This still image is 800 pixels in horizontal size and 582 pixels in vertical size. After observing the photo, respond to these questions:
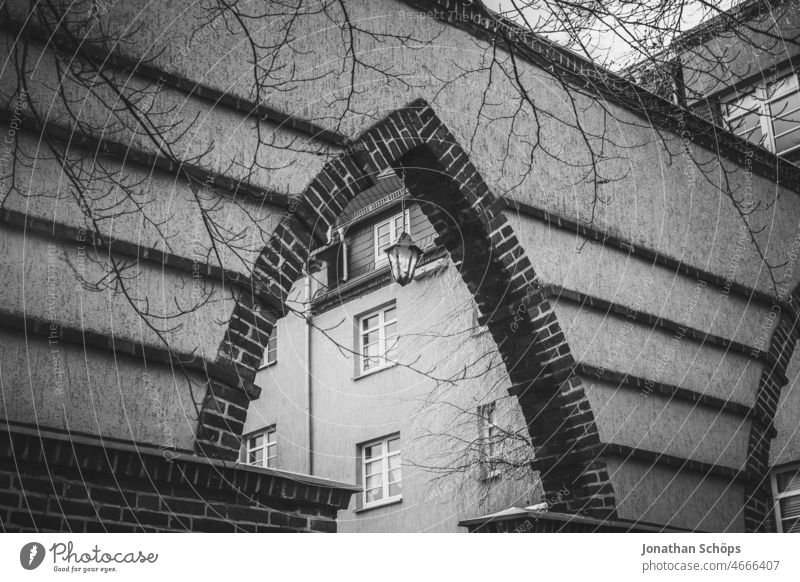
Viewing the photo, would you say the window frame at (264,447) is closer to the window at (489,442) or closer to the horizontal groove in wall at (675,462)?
the window at (489,442)

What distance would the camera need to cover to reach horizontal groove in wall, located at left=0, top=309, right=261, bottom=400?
476 centimetres

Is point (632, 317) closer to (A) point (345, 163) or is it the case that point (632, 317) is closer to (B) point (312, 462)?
(A) point (345, 163)

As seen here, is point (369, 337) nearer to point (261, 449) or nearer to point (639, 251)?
point (261, 449)

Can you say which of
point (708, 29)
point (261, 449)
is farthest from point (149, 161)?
point (261, 449)

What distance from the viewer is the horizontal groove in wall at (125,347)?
4.76 metres

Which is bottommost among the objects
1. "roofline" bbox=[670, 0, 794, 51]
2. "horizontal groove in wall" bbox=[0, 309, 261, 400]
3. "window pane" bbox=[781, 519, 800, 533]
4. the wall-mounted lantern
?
"window pane" bbox=[781, 519, 800, 533]

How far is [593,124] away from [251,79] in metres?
3.38

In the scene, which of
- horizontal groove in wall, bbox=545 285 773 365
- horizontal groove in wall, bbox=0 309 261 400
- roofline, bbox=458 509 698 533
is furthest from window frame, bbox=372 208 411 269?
horizontal groove in wall, bbox=0 309 261 400

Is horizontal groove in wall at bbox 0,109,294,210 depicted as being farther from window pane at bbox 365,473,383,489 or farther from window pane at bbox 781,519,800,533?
window pane at bbox 365,473,383,489

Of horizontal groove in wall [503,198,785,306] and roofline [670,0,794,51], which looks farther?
horizontal groove in wall [503,198,785,306]

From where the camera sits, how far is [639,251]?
322 inches

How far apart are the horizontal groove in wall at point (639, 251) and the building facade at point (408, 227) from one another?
0.02m

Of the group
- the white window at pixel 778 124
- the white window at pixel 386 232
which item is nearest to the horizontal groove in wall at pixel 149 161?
the white window at pixel 386 232

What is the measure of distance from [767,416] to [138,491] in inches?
246
